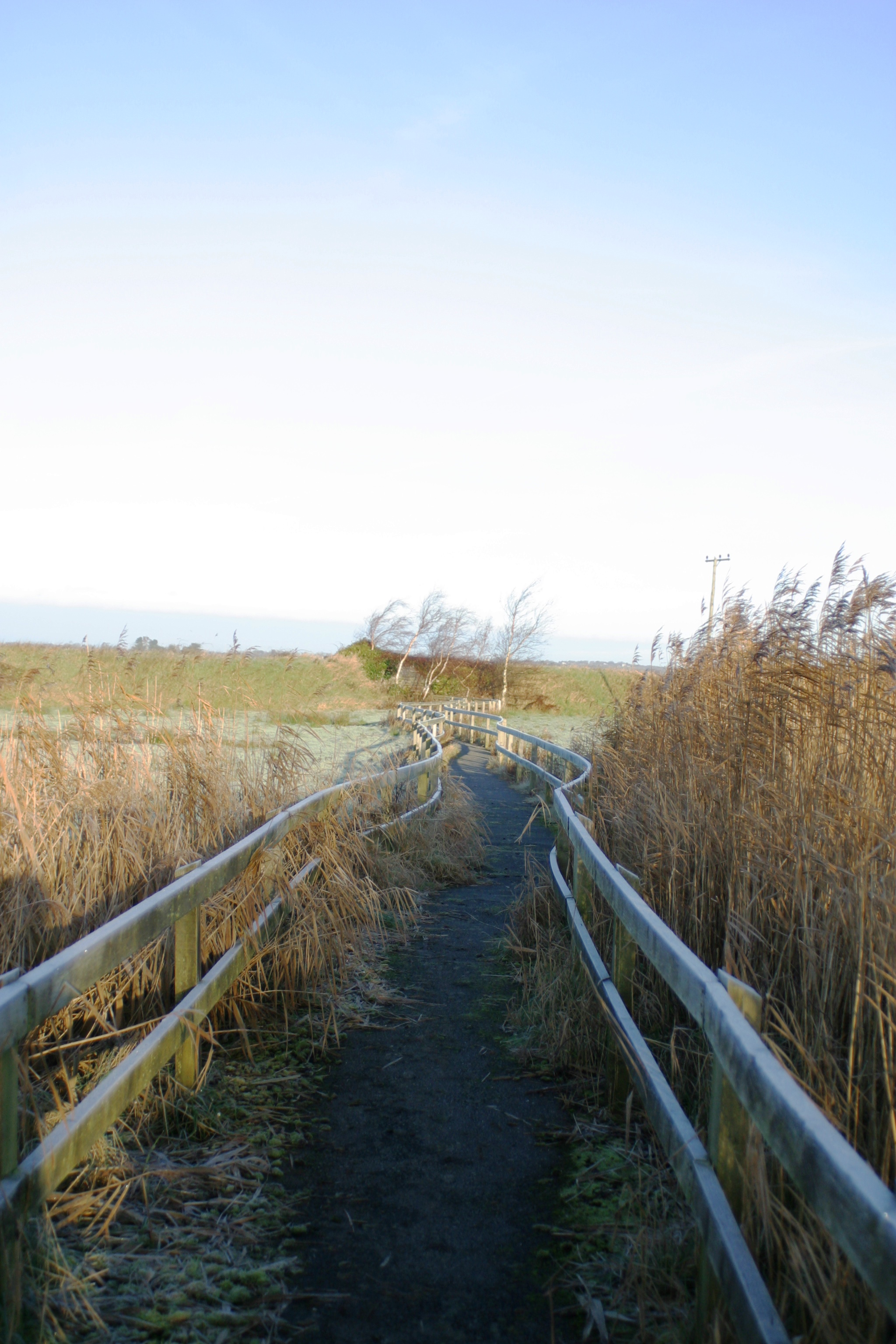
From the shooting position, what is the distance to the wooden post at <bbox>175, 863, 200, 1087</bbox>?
348 cm

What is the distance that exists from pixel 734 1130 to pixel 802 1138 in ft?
1.75

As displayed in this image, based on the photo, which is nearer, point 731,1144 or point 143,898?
point 731,1144

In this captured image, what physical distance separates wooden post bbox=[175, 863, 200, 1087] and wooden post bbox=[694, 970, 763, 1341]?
2.05 m

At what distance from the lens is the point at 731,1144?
207 cm

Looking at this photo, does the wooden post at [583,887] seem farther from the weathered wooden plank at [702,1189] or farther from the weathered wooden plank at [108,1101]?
the weathered wooden plank at [108,1101]

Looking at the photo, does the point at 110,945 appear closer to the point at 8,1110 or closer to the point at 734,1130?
the point at 8,1110

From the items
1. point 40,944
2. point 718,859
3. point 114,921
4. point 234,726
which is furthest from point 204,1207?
point 234,726

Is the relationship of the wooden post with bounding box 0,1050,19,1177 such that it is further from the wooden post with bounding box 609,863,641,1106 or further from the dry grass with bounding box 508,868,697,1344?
the wooden post with bounding box 609,863,641,1106

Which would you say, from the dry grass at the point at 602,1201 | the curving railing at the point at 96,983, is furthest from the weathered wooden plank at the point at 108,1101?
the dry grass at the point at 602,1201

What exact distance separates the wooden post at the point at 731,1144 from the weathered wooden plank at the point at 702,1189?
0.13 ft

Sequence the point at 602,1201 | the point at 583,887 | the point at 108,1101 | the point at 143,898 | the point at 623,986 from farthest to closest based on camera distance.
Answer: the point at 583,887
the point at 143,898
the point at 623,986
the point at 602,1201
the point at 108,1101

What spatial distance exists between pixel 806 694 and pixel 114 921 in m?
3.38

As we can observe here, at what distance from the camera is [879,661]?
4.47 m

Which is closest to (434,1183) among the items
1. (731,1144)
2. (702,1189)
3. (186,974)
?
(186,974)
